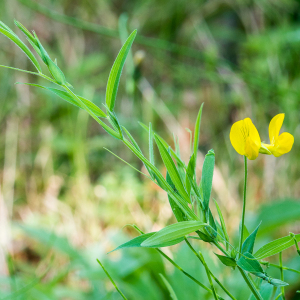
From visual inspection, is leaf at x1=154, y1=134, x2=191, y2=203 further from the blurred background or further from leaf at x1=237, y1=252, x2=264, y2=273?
the blurred background

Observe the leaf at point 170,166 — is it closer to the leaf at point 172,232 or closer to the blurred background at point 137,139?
the leaf at point 172,232

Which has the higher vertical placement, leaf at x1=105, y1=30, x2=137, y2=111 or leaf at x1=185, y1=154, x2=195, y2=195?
leaf at x1=105, y1=30, x2=137, y2=111

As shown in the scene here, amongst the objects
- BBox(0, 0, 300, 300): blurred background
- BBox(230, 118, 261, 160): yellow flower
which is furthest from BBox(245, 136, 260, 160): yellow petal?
BBox(0, 0, 300, 300): blurred background

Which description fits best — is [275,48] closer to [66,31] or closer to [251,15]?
[251,15]

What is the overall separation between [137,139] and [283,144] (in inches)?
A: 54.7

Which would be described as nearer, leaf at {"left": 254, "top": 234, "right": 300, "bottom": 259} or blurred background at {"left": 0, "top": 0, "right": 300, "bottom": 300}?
leaf at {"left": 254, "top": 234, "right": 300, "bottom": 259}

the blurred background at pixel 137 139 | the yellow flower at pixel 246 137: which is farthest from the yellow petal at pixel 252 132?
the blurred background at pixel 137 139

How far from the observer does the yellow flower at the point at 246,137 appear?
0.70ft

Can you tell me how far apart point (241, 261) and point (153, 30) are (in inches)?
73.5

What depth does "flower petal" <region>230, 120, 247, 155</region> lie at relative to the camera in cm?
21

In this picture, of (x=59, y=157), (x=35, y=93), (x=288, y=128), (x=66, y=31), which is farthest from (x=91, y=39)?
(x=288, y=128)

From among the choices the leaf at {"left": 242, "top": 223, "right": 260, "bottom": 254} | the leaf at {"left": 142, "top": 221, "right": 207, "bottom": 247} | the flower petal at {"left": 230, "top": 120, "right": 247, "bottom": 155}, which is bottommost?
the leaf at {"left": 242, "top": 223, "right": 260, "bottom": 254}

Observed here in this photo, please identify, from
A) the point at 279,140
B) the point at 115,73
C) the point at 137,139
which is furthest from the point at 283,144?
the point at 137,139

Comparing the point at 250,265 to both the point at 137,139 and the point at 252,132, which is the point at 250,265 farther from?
the point at 137,139
